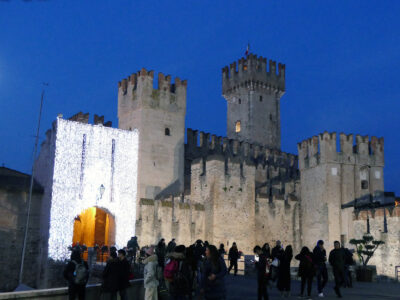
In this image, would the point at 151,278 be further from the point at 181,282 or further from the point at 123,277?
the point at 181,282

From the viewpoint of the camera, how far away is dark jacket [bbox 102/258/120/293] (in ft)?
32.9

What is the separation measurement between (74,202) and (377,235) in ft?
54.6

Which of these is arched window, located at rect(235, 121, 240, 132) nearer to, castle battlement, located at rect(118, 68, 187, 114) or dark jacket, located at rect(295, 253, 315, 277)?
castle battlement, located at rect(118, 68, 187, 114)

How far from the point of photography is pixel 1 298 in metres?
9.34

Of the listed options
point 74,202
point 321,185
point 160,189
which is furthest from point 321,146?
point 74,202

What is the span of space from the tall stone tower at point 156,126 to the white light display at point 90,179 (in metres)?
4.68

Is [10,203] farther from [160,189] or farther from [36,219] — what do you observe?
[160,189]

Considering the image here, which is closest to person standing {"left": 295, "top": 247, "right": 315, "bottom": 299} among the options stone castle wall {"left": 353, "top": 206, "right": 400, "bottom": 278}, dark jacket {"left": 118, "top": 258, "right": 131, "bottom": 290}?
dark jacket {"left": 118, "top": 258, "right": 131, "bottom": 290}

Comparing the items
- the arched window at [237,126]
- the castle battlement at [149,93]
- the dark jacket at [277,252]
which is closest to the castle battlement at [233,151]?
the castle battlement at [149,93]

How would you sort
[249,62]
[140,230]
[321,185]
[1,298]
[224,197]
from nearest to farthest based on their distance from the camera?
[1,298], [140,230], [224,197], [321,185], [249,62]

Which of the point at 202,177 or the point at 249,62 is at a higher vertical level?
the point at 249,62

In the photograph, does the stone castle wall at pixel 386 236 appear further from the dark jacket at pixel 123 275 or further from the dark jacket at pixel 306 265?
the dark jacket at pixel 123 275

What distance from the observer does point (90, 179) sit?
27.4m

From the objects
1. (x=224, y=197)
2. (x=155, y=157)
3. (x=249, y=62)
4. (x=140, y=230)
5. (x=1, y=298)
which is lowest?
(x=1, y=298)
